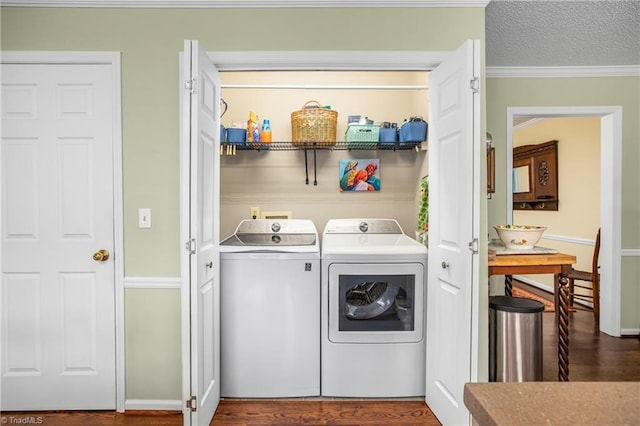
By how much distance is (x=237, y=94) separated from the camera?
3119mm

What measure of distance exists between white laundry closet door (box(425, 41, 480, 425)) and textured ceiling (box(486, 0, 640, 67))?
85 centimetres

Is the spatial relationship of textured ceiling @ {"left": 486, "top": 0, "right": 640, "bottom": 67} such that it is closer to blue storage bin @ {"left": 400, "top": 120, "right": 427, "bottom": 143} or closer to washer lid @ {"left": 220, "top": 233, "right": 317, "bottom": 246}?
blue storage bin @ {"left": 400, "top": 120, "right": 427, "bottom": 143}

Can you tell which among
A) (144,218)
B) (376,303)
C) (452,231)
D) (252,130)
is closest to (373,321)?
(376,303)

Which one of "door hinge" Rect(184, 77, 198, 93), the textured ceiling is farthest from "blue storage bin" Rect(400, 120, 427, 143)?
"door hinge" Rect(184, 77, 198, 93)

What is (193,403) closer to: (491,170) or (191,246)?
(191,246)

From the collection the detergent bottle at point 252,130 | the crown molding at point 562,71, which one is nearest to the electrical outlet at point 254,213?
the detergent bottle at point 252,130

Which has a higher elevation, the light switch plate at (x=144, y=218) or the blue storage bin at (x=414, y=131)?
the blue storage bin at (x=414, y=131)

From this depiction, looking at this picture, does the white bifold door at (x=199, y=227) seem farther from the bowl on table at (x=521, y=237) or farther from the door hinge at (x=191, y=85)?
the bowl on table at (x=521, y=237)

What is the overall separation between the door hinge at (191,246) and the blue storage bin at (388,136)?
1.71 metres

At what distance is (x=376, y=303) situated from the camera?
7.31 ft

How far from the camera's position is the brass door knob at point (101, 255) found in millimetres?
2021

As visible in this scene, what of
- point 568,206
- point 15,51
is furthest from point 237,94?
point 568,206

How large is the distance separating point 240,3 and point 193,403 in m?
2.05

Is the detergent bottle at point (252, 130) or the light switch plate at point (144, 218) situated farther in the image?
the detergent bottle at point (252, 130)
